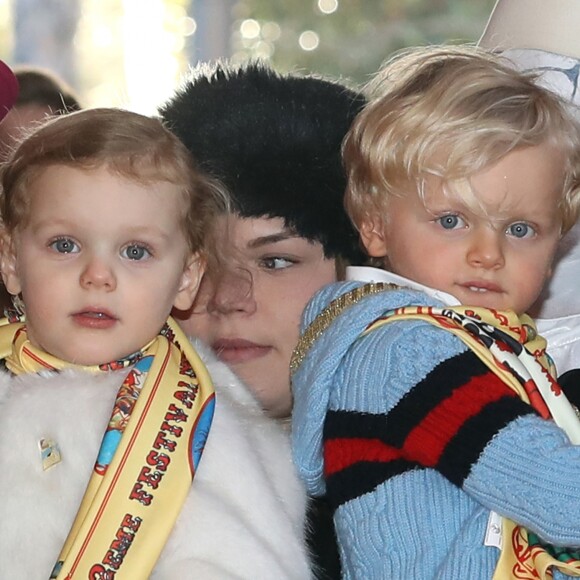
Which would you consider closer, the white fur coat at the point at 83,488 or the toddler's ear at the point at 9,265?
the white fur coat at the point at 83,488

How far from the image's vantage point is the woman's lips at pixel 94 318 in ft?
5.08

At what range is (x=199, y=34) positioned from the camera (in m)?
5.31

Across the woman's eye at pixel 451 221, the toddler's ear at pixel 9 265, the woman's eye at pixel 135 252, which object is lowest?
the toddler's ear at pixel 9 265

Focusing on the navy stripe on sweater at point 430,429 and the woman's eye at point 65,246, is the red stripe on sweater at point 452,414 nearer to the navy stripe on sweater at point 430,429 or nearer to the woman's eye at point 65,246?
the navy stripe on sweater at point 430,429

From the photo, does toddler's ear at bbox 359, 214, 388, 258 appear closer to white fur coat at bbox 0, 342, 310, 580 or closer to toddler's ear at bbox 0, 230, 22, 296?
white fur coat at bbox 0, 342, 310, 580

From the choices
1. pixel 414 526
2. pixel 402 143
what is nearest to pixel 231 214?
pixel 402 143

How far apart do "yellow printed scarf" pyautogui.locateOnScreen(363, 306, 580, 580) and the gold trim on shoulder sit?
70 mm

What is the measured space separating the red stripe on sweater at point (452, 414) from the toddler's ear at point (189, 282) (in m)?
0.41

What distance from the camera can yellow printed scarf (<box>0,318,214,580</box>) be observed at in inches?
55.6

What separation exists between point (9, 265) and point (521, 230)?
29.0 inches

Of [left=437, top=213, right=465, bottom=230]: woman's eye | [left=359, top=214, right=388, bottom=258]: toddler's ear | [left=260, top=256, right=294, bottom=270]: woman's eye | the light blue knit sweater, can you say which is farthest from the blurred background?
the light blue knit sweater

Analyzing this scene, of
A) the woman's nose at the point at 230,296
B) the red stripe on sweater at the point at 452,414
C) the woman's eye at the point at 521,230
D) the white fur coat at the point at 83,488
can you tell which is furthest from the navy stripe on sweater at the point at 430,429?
the woman's nose at the point at 230,296

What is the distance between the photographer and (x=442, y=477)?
4.98ft

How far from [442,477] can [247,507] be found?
0.26 m
